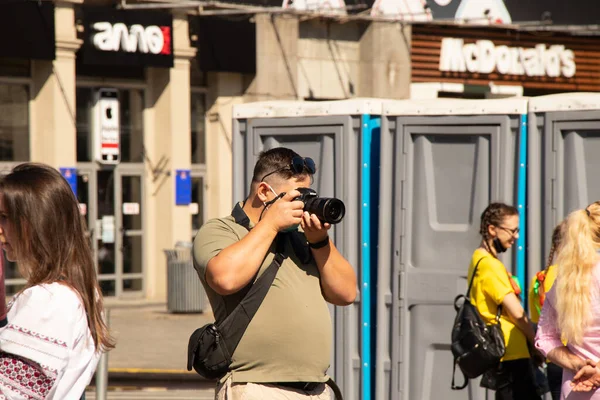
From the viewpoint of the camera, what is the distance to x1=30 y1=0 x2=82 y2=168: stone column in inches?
712

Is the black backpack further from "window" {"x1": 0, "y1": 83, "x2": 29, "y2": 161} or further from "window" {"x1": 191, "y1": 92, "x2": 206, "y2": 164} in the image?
"window" {"x1": 191, "y1": 92, "x2": 206, "y2": 164}

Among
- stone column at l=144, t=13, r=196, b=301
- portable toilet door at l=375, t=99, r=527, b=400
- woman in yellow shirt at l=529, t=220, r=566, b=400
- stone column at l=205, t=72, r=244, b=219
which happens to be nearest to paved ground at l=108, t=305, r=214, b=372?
stone column at l=144, t=13, r=196, b=301

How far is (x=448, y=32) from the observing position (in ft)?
75.4

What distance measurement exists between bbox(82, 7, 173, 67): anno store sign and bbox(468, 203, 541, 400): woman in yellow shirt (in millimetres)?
12967

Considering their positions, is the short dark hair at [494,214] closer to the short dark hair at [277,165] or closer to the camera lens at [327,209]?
the short dark hair at [277,165]

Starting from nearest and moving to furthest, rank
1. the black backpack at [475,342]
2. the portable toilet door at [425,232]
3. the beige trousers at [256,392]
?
the beige trousers at [256,392], the black backpack at [475,342], the portable toilet door at [425,232]

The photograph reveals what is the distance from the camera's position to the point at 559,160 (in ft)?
22.3

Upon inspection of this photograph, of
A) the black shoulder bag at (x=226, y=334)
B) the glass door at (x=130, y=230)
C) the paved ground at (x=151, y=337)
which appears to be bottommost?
the paved ground at (x=151, y=337)

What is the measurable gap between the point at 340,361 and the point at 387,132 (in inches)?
61.5

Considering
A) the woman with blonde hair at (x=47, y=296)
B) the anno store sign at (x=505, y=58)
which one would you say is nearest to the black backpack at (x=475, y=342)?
the woman with blonde hair at (x=47, y=296)

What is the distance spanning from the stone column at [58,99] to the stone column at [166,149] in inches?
78.2

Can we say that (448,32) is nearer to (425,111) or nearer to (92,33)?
(92,33)

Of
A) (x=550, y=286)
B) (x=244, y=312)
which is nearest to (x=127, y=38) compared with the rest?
(x=550, y=286)

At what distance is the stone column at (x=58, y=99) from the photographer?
59.3ft
